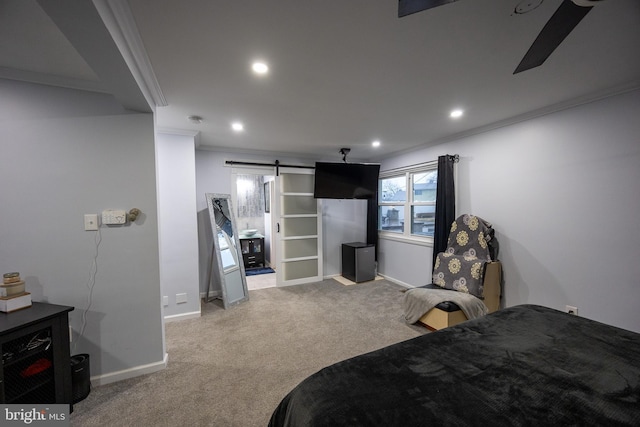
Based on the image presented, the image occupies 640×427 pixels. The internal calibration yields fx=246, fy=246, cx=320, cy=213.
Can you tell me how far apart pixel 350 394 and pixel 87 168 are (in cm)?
235

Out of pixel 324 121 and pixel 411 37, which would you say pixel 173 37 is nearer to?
pixel 411 37

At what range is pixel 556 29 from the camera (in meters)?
1.04

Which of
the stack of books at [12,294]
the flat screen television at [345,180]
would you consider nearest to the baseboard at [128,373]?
the stack of books at [12,294]

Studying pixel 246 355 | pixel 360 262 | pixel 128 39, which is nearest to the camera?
pixel 128 39

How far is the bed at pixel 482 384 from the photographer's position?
0.89m

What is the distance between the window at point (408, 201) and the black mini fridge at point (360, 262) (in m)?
0.57

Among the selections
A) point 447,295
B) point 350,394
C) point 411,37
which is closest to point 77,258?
point 350,394

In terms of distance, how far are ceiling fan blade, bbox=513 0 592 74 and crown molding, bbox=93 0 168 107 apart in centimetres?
182

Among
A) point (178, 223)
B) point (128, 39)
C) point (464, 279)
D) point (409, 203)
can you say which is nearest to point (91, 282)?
point (178, 223)

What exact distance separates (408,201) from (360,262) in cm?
138

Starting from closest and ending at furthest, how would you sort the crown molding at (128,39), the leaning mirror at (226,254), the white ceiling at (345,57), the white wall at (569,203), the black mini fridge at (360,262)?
1. the crown molding at (128,39)
2. the white ceiling at (345,57)
3. the white wall at (569,203)
4. the leaning mirror at (226,254)
5. the black mini fridge at (360,262)

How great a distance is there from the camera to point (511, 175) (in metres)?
2.81

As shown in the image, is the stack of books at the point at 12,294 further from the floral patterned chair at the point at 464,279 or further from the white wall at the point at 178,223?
the floral patterned chair at the point at 464,279

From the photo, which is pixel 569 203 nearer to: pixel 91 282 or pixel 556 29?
pixel 556 29
